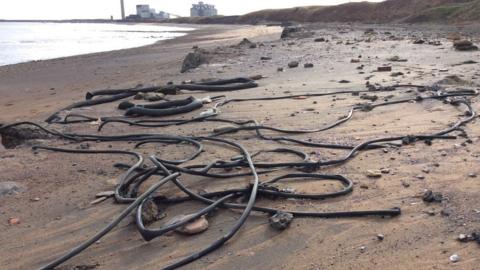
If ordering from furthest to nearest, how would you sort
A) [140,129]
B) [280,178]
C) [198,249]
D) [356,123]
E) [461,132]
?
[140,129]
[356,123]
[461,132]
[280,178]
[198,249]

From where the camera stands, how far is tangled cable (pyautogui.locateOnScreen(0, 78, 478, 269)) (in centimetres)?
312

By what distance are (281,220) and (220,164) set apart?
1.17 metres

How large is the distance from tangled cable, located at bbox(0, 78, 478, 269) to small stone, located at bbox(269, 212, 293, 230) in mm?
79

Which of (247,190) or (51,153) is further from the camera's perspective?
(51,153)

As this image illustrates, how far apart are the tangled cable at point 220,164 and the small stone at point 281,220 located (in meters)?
0.08

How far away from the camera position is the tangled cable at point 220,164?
123 inches

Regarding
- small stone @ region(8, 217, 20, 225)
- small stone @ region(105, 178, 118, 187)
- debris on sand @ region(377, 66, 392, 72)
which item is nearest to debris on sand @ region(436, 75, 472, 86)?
debris on sand @ region(377, 66, 392, 72)

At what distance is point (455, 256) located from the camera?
2596 mm

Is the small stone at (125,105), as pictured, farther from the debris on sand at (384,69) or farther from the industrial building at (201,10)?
the industrial building at (201,10)

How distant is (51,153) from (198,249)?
112 inches

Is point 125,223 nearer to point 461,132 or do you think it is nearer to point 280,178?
point 280,178

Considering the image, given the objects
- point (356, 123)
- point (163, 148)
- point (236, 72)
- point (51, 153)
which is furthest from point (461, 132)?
point (236, 72)

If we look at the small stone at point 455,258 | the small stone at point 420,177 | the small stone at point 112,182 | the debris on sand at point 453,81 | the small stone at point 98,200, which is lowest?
the small stone at point 112,182

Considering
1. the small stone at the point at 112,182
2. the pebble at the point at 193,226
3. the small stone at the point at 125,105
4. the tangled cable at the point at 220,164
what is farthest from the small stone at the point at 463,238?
the small stone at the point at 125,105
